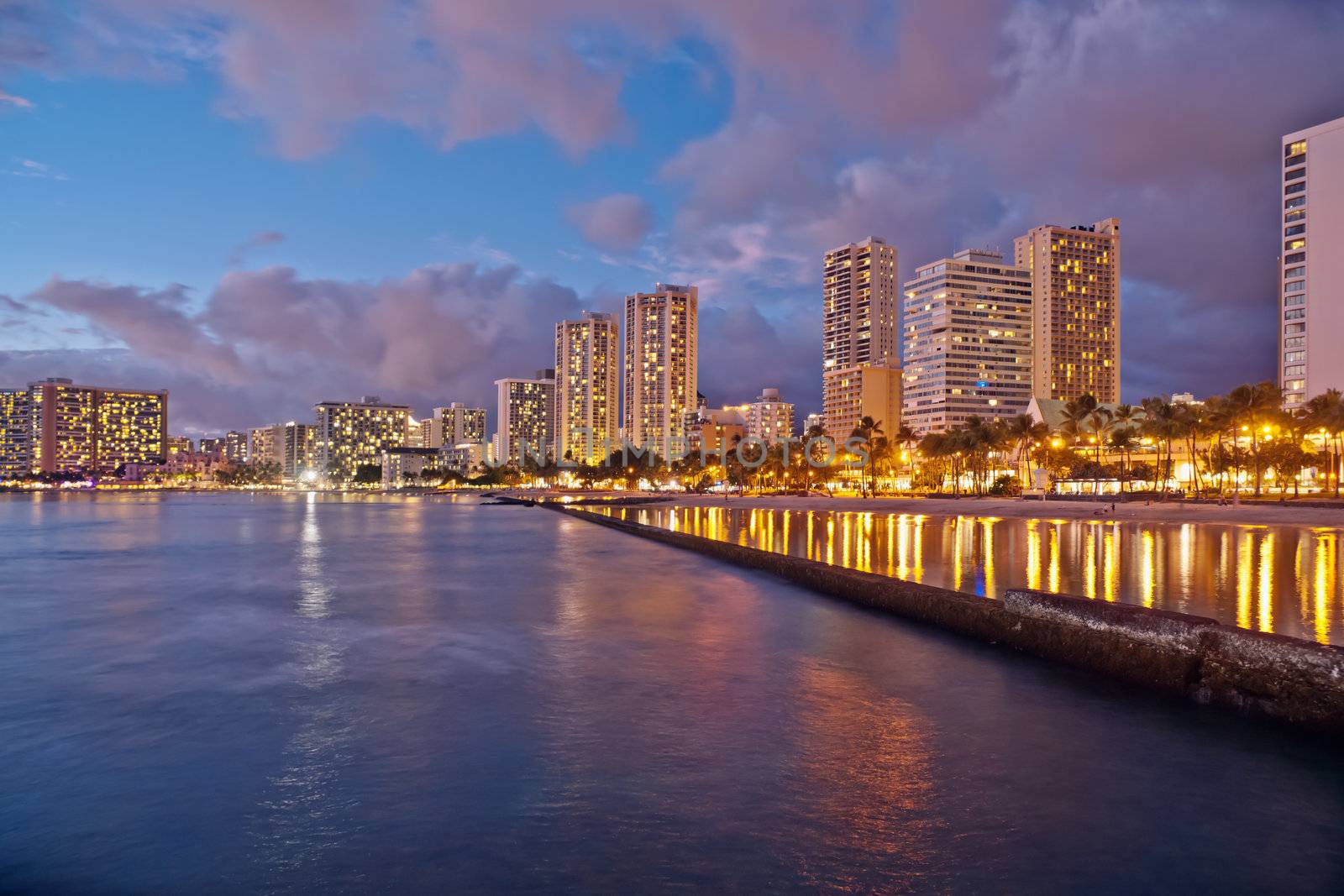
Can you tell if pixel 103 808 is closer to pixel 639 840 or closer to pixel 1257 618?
pixel 639 840

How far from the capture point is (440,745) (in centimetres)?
1064

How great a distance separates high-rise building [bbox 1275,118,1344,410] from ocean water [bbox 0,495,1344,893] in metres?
128

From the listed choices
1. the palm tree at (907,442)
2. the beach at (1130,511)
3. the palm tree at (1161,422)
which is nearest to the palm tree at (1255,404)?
the palm tree at (1161,422)

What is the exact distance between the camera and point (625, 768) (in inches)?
381

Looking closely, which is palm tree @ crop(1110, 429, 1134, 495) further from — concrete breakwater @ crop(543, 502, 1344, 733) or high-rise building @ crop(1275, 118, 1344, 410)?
concrete breakwater @ crop(543, 502, 1344, 733)

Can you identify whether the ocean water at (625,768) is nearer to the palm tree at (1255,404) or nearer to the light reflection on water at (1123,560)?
the light reflection on water at (1123,560)

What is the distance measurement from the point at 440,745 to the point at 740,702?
4593 mm

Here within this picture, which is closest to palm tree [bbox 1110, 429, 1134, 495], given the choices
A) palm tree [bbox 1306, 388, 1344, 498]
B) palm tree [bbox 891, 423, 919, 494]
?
palm tree [bbox 1306, 388, 1344, 498]

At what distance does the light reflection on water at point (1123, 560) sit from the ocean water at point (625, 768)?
4.98 metres

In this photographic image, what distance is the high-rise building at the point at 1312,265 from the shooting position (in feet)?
371

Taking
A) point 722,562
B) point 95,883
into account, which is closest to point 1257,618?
point 95,883

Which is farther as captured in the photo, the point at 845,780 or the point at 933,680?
the point at 933,680

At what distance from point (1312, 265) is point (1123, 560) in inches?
4742

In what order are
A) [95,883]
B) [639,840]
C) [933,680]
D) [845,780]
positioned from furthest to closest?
[933,680] < [845,780] < [639,840] < [95,883]
